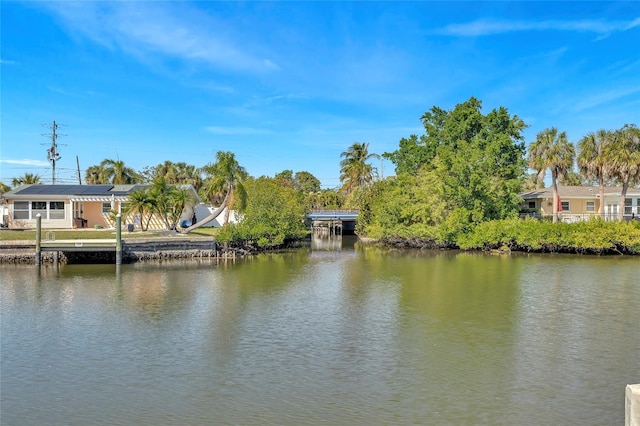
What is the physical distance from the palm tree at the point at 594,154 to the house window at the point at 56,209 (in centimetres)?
4572

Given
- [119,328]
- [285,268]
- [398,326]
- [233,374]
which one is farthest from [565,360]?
[285,268]

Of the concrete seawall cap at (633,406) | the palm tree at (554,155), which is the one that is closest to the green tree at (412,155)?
the palm tree at (554,155)

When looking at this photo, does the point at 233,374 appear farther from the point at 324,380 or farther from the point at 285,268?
the point at 285,268

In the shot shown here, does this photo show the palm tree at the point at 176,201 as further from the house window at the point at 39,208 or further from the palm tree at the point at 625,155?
the palm tree at the point at 625,155

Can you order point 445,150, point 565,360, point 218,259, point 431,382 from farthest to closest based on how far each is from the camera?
point 445,150
point 218,259
point 565,360
point 431,382

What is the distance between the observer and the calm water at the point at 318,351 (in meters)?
11.1

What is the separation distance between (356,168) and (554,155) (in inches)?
1512

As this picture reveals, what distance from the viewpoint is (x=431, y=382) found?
1253 centimetres

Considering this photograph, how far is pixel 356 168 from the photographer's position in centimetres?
8500

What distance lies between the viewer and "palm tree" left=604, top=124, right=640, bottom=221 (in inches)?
1800

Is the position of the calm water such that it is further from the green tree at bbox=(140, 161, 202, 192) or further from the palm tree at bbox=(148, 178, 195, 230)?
the green tree at bbox=(140, 161, 202, 192)

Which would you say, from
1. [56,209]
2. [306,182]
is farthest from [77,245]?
[306,182]

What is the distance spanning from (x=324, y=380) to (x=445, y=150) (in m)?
36.8

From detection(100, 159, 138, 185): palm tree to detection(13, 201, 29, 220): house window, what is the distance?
20.5 metres
